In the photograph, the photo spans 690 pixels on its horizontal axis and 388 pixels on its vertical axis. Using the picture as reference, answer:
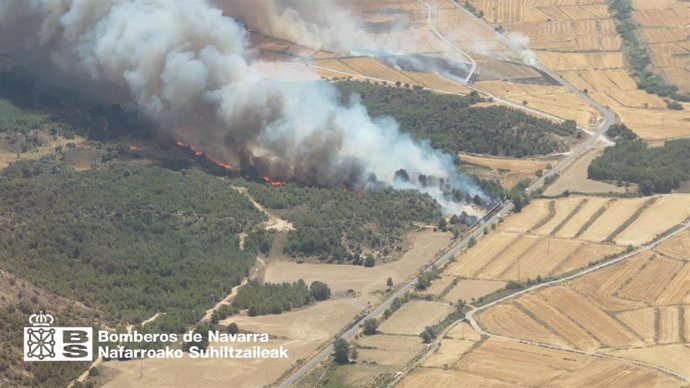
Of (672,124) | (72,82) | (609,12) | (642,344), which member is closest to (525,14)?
(609,12)

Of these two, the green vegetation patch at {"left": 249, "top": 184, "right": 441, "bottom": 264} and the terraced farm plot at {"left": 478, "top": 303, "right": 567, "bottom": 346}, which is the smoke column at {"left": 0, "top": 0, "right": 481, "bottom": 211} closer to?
the green vegetation patch at {"left": 249, "top": 184, "right": 441, "bottom": 264}

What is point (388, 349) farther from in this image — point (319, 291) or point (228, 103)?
point (228, 103)

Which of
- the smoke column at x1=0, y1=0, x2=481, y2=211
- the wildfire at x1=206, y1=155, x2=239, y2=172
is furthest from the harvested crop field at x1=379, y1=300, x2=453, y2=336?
the wildfire at x1=206, y1=155, x2=239, y2=172

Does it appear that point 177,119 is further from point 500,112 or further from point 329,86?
point 500,112

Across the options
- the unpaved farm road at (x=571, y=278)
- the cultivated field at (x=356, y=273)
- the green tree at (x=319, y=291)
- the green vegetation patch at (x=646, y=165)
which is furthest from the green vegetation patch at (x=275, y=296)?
the green vegetation patch at (x=646, y=165)

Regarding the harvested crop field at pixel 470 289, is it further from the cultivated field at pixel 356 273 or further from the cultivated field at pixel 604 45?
the cultivated field at pixel 604 45

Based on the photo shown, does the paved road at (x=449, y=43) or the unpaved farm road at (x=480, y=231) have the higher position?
the paved road at (x=449, y=43)

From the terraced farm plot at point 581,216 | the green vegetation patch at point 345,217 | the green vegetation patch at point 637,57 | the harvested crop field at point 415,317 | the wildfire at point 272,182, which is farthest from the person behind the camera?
the green vegetation patch at point 637,57
